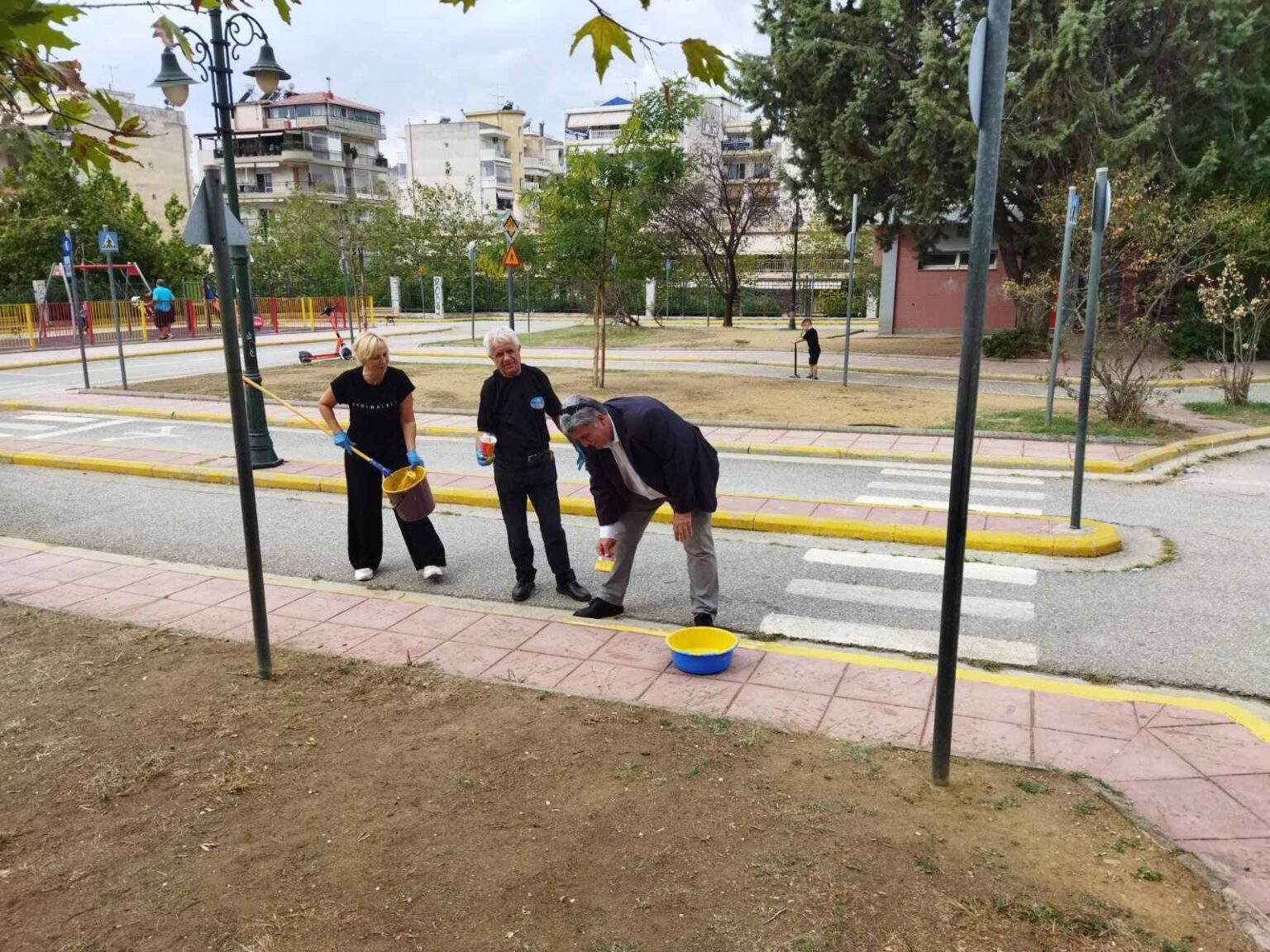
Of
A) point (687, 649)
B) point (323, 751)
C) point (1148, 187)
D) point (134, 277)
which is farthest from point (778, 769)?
point (134, 277)

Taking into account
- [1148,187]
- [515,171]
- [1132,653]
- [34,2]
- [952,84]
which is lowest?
[1132,653]

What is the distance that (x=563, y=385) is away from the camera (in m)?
17.4

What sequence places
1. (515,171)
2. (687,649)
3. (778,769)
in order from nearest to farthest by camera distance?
(778,769) → (687,649) → (515,171)

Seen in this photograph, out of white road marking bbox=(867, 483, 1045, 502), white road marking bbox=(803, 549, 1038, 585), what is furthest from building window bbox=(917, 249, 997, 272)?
white road marking bbox=(803, 549, 1038, 585)

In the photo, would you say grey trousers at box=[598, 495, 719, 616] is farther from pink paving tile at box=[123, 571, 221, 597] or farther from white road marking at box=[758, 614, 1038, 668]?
pink paving tile at box=[123, 571, 221, 597]

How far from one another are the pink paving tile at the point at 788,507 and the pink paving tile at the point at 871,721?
11.4ft

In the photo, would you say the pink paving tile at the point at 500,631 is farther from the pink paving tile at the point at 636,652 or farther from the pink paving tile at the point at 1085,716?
the pink paving tile at the point at 1085,716

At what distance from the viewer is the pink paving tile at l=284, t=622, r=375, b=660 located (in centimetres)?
511

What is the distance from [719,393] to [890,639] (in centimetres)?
1090

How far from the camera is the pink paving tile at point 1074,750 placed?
3.74 meters

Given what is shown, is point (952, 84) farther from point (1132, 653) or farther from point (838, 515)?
point (1132, 653)

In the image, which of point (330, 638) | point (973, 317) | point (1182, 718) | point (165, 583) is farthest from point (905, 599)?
point (165, 583)

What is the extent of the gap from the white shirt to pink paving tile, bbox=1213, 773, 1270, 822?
2866 millimetres

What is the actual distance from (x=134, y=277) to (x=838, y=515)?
129 feet
